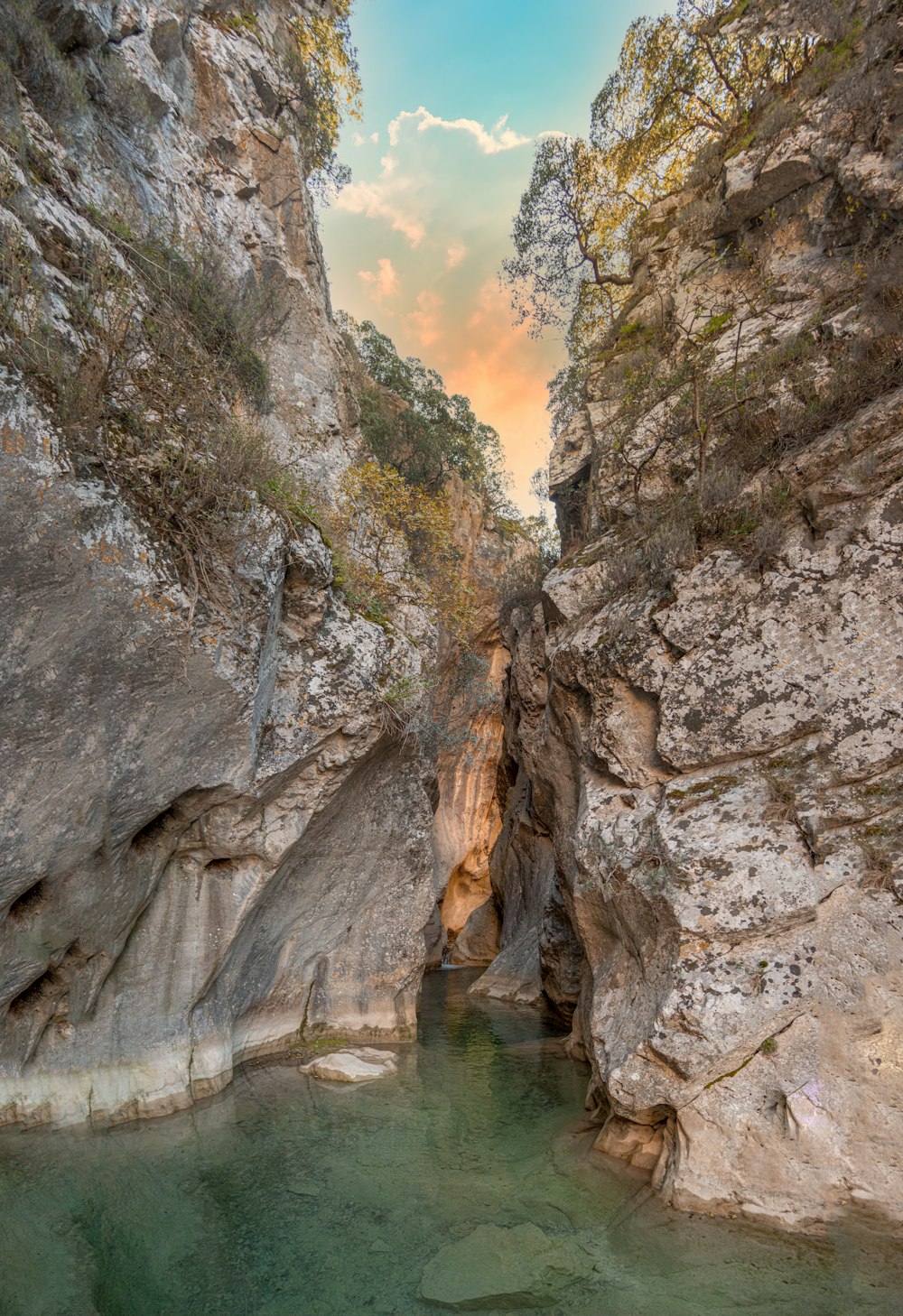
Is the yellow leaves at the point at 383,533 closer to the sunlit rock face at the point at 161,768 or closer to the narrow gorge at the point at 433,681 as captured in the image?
the narrow gorge at the point at 433,681

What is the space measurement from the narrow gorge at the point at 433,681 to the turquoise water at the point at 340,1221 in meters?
0.09

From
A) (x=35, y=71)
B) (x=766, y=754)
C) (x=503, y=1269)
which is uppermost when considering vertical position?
(x=35, y=71)

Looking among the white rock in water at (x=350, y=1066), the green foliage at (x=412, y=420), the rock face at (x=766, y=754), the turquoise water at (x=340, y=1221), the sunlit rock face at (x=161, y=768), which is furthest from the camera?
the green foliage at (x=412, y=420)

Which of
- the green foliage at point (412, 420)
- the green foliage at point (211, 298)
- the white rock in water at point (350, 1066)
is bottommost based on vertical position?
the white rock in water at point (350, 1066)

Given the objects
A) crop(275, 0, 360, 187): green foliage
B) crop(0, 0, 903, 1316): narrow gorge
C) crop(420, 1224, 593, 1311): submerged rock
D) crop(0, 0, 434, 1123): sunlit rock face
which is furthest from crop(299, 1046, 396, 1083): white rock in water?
crop(275, 0, 360, 187): green foliage

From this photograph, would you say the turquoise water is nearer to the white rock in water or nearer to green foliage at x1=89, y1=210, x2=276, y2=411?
the white rock in water

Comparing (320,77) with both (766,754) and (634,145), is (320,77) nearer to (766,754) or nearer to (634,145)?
(634,145)

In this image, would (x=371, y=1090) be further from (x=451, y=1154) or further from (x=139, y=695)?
(x=139, y=695)

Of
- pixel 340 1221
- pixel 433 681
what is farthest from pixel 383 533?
pixel 340 1221

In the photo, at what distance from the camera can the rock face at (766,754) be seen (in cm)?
498

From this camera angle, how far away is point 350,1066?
8289 mm

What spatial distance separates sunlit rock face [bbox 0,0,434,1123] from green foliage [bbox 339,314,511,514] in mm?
6665

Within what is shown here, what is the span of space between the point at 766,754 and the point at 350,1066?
6.55 meters

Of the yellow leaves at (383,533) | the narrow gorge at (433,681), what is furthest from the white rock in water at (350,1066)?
the yellow leaves at (383,533)
